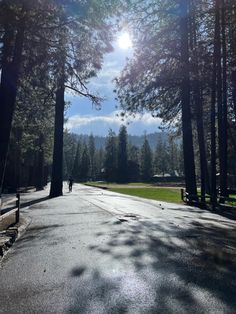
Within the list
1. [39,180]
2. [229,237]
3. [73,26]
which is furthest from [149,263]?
[39,180]

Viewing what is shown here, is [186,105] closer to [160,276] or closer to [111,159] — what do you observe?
[160,276]

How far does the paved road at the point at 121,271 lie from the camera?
6.00 metres

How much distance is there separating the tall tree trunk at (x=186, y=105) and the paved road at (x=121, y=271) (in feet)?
54.1

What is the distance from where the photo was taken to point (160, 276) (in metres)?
7.47

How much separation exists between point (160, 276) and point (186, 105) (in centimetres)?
2377

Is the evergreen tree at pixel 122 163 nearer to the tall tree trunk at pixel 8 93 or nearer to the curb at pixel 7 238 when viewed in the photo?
the tall tree trunk at pixel 8 93

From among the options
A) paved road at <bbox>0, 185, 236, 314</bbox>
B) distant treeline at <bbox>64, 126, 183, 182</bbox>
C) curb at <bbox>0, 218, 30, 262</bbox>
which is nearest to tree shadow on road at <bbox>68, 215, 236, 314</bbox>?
paved road at <bbox>0, 185, 236, 314</bbox>

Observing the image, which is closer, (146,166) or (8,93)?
(8,93)

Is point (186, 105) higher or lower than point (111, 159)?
lower

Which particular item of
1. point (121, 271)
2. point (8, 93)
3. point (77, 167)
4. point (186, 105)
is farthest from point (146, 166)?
point (121, 271)

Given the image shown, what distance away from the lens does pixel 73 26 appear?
16.5m

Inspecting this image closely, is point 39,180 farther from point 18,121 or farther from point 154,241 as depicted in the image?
point 154,241

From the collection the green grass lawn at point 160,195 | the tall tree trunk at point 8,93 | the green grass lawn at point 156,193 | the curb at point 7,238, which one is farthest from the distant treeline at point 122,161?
the curb at point 7,238

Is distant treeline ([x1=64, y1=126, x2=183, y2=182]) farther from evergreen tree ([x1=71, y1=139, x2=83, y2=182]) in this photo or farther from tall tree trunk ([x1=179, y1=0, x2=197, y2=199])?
tall tree trunk ([x1=179, y1=0, x2=197, y2=199])
